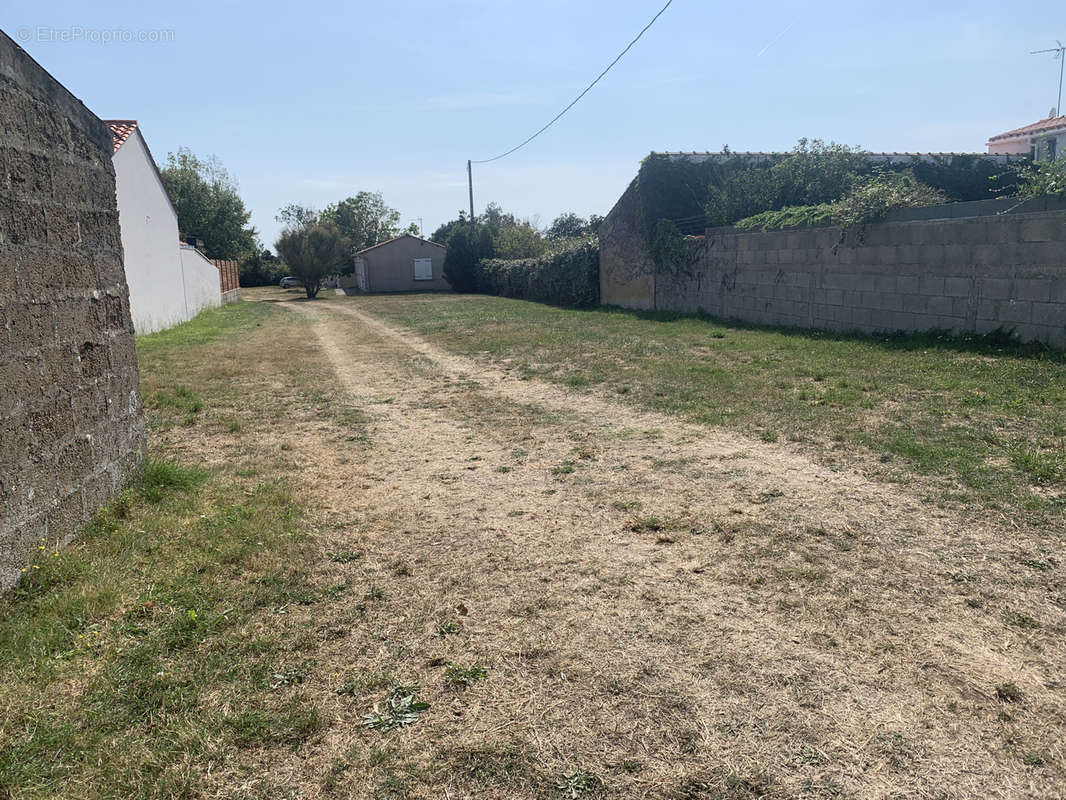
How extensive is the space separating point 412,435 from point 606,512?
287cm

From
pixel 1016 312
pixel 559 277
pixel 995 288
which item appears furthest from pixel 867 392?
pixel 559 277

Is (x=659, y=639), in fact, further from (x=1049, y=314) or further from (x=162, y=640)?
(x=1049, y=314)

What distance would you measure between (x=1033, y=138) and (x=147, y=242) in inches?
1112

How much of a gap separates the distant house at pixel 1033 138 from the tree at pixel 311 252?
32842mm

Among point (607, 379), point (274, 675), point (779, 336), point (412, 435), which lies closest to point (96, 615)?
point (274, 675)

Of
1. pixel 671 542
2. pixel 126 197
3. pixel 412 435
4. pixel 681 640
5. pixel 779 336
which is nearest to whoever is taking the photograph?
pixel 681 640

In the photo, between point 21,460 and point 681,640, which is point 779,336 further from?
point 21,460

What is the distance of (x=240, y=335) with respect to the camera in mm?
18078

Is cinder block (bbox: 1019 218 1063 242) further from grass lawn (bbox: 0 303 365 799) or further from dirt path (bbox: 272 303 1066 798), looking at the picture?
grass lawn (bbox: 0 303 365 799)

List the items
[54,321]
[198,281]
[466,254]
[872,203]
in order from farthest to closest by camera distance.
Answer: [466,254], [198,281], [872,203], [54,321]

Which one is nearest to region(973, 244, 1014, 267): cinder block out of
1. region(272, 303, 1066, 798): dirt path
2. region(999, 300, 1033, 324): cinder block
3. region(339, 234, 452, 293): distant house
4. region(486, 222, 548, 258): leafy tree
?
region(999, 300, 1033, 324): cinder block

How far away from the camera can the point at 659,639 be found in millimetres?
3002

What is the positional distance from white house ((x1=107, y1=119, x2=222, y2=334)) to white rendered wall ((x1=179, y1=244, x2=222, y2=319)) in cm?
5

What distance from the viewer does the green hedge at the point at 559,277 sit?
24.8 metres
